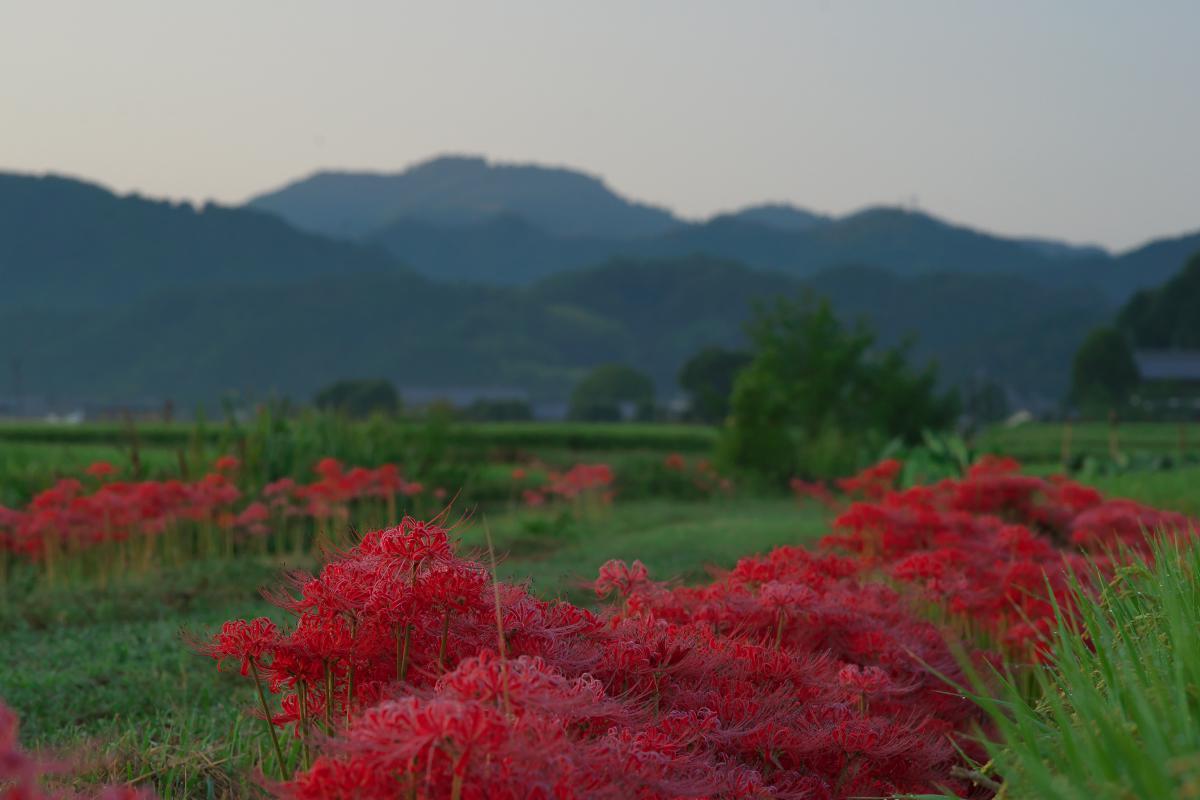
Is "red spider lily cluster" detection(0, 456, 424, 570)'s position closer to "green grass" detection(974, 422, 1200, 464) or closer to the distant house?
"green grass" detection(974, 422, 1200, 464)

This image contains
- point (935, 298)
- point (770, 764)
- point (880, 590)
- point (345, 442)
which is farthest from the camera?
point (935, 298)

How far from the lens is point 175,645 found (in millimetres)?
6020

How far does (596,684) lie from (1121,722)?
89cm

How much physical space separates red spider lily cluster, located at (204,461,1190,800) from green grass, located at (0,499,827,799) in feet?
0.94

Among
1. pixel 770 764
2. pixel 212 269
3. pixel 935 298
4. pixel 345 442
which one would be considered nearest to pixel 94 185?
pixel 212 269

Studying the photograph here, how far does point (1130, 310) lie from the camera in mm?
85500

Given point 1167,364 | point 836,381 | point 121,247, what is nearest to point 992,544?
point 836,381

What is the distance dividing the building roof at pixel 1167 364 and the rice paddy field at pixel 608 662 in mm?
70654

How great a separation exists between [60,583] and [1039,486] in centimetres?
685

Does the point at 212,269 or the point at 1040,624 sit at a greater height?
the point at 212,269

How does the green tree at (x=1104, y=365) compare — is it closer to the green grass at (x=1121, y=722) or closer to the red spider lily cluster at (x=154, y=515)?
the red spider lily cluster at (x=154, y=515)

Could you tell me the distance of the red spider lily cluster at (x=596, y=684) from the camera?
1.82m

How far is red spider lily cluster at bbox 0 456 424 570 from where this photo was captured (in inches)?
317

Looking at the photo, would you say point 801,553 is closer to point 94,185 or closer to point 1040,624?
point 1040,624
